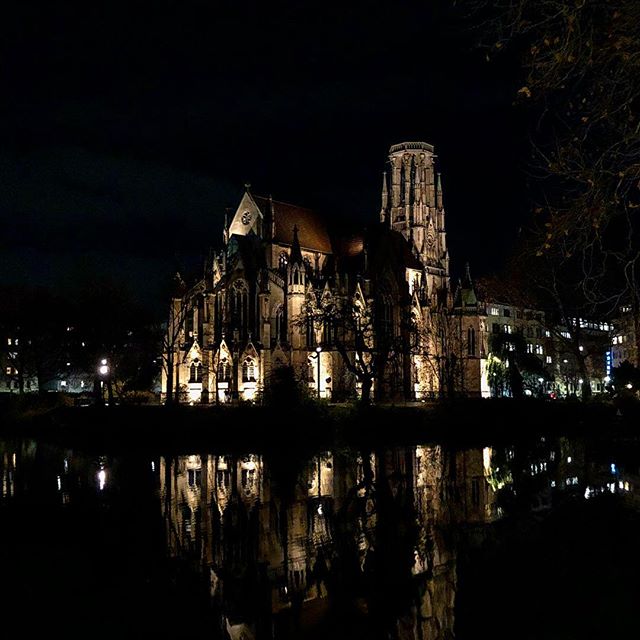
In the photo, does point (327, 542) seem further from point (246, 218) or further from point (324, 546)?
point (246, 218)

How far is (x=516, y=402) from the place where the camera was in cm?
5378

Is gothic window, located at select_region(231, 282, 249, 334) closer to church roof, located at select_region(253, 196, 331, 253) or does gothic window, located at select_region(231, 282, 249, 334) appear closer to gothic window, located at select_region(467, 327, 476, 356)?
church roof, located at select_region(253, 196, 331, 253)

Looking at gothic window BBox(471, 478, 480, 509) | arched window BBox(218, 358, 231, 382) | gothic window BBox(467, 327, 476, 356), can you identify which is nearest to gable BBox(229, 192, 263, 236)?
arched window BBox(218, 358, 231, 382)

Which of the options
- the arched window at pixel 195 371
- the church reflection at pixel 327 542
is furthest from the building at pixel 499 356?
the church reflection at pixel 327 542

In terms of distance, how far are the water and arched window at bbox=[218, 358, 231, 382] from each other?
4453cm

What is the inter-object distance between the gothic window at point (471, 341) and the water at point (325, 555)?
61.5m

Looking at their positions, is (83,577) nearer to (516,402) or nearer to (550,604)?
(550,604)

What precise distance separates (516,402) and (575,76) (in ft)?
150

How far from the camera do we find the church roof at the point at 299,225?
80375 mm

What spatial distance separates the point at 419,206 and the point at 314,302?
2564 cm

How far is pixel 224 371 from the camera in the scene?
71.6 metres

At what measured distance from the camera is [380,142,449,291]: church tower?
300 ft

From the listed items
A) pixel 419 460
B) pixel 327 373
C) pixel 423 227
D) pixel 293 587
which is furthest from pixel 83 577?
pixel 423 227

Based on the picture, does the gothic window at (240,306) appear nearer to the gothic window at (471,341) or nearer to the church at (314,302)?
the church at (314,302)
